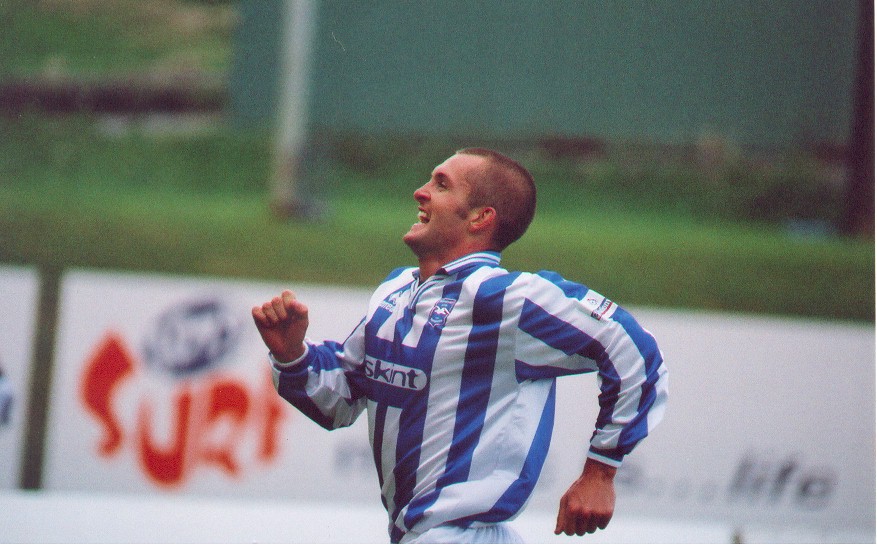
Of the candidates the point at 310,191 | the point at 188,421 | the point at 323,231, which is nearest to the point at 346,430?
the point at 188,421

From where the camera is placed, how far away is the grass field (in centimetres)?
655

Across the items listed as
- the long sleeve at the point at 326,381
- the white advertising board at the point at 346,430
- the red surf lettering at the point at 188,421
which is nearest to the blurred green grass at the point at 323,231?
the white advertising board at the point at 346,430

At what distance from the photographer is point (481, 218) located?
1990 mm

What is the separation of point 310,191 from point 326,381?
5.06 m

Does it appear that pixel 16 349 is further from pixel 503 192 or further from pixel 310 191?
pixel 503 192

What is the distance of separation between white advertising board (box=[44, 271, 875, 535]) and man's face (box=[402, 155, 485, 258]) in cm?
288

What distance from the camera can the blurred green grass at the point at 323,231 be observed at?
652 cm

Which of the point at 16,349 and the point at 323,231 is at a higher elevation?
the point at 323,231

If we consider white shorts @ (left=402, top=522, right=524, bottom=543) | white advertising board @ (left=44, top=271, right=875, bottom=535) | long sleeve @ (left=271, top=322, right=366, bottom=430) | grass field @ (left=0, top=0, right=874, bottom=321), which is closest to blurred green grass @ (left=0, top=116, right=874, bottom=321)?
grass field @ (left=0, top=0, right=874, bottom=321)

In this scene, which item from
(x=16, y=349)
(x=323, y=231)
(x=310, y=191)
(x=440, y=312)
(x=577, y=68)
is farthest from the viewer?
(x=310, y=191)

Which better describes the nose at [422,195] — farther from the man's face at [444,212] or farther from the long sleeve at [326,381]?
the long sleeve at [326,381]

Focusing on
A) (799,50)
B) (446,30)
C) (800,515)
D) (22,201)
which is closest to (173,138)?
(22,201)

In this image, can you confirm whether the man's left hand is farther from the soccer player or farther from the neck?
the neck

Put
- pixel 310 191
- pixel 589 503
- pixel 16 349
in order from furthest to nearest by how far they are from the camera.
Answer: pixel 310 191 → pixel 16 349 → pixel 589 503
